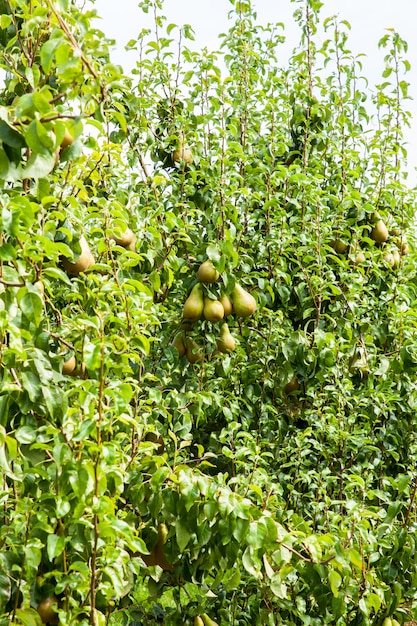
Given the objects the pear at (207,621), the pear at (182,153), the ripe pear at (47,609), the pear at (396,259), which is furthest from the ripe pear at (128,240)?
the pear at (396,259)

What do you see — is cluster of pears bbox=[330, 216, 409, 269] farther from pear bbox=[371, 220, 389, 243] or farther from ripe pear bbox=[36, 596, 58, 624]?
ripe pear bbox=[36, 596, 58, 624]

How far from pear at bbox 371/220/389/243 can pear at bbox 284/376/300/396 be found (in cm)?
98

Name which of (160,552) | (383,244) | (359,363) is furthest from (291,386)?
(160,552)

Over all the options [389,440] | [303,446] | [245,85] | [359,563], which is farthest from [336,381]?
[245,85]

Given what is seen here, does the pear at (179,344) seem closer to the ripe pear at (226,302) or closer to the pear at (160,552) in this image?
the ripe pear at (226,302)

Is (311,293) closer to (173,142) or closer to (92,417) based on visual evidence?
(173,142)

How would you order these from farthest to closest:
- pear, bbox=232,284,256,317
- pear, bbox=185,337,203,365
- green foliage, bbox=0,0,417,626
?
pear, bbox=185,337,203,365 → pear, bbox=232,284,256,317 → green foliage, bbox=0,0,417,626

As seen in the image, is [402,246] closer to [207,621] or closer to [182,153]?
[182,153]

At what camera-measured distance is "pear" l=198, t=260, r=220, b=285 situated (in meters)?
3.32

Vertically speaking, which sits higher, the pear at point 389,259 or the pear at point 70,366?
the pear at point 389,259

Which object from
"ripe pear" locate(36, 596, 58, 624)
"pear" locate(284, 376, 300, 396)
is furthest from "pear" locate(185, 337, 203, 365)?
"ripe pear" locate(36, 596, 58, 624)

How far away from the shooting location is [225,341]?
3.51 m

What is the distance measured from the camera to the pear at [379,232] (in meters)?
4.23

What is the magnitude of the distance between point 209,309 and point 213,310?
2 centimetres
